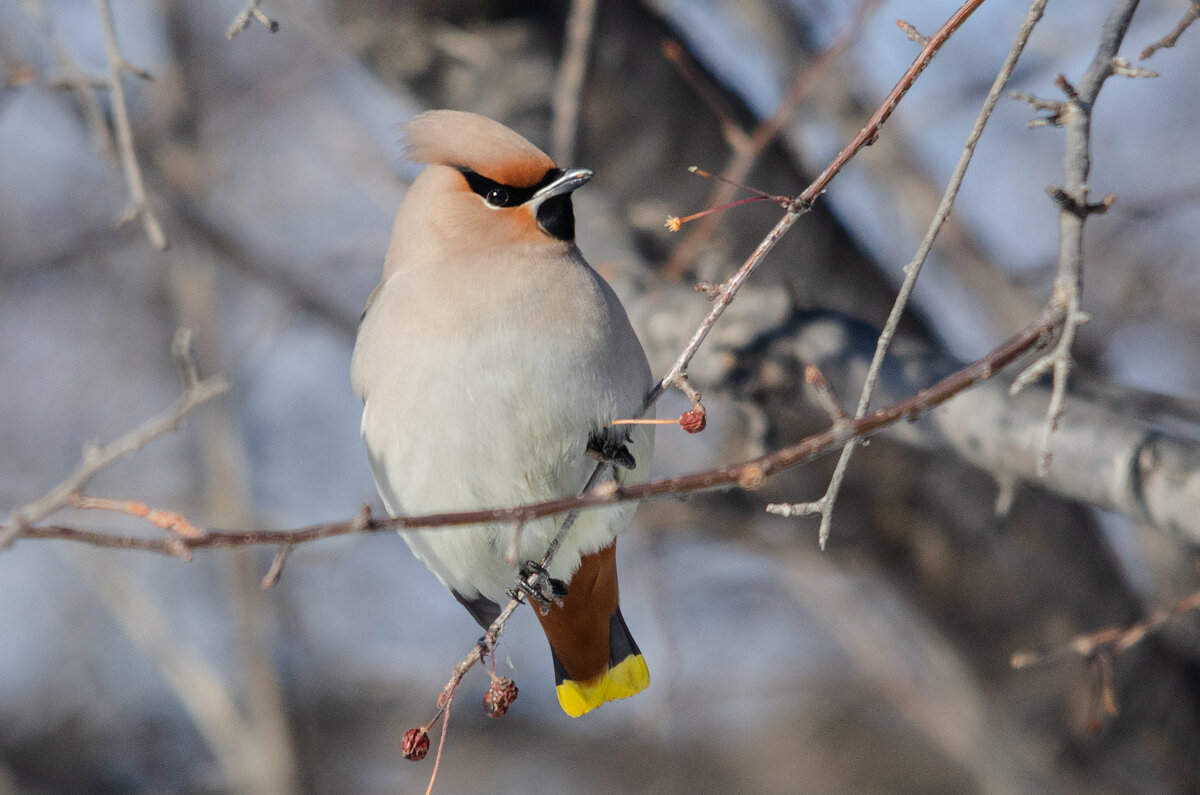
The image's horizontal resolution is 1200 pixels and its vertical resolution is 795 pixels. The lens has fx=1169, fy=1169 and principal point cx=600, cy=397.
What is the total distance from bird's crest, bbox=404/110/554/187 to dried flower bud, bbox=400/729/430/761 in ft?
4.48

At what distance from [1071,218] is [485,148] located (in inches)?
66.2

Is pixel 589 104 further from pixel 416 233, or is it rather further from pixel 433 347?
pixel 433 347

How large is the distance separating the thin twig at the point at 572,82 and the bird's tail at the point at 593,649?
167cm

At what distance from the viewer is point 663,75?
4.31m

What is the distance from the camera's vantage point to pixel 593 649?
3.04m

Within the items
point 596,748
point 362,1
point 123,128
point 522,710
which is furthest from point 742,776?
point 123,128

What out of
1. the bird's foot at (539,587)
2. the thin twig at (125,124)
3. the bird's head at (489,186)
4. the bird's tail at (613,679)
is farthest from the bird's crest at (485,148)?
the bird's tail at (613,679)

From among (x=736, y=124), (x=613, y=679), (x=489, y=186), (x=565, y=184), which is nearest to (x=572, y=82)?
(x=736, y=124)

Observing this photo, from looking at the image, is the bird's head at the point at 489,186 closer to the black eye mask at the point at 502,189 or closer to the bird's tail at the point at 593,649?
the black eye mask at the point at 502,189

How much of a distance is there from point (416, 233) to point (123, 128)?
0.82m

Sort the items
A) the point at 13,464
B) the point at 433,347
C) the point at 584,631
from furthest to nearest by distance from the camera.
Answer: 1. the point at 13,464
2. the point at 584,631
3. the point at 433,347

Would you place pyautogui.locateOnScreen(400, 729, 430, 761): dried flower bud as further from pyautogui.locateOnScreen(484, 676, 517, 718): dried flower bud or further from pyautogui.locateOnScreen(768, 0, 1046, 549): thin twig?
pyautogui.locateOnScreen(768, 0, 1046, 549): thin twig

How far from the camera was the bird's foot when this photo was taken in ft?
8.87

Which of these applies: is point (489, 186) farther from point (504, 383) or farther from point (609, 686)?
point (609, 686)
